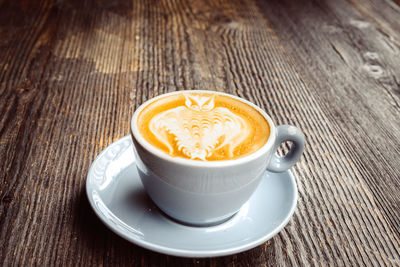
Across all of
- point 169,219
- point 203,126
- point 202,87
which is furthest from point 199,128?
point 202,87

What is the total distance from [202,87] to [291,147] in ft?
1.19

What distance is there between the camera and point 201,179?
41 cm

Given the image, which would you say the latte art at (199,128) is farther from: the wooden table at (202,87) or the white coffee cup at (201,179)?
the wooden table at (202,87)

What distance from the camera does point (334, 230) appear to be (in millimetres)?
478

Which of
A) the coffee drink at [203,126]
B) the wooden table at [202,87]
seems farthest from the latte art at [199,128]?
the wooden table at [202,87]

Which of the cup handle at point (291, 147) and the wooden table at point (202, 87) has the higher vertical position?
the cup handle at point (291, 147)

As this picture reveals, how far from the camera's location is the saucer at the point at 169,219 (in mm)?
397

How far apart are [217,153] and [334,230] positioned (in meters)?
0.19

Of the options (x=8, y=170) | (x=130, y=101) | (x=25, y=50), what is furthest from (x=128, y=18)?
(x=8, y=170)

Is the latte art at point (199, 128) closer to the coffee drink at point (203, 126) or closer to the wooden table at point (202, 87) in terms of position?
the coffee drink at point (203, 126)

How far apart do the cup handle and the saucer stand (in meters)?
0.03

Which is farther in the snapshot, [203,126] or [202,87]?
[202,87]

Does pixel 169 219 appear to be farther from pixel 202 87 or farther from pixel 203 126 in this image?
pixel 202 87

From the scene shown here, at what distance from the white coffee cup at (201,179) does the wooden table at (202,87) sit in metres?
0.06
